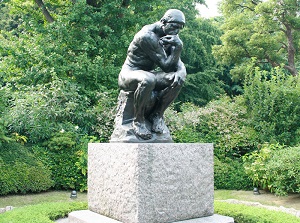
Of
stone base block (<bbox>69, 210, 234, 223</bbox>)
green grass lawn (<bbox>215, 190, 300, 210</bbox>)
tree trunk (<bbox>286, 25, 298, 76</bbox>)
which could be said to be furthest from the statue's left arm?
tree trunk (<bbox>286, 25, 298, 76</bbox>)

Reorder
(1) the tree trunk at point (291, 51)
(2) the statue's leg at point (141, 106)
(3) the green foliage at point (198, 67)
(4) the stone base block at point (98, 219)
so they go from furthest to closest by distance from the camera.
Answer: (3) the green foliage at point (198, 67), (1) the tree trunk at point (291, 51), (2) the statue's leg at point (141, 106), (4) the stone base block at point (98, 219)

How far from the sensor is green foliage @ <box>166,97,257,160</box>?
10195 mm

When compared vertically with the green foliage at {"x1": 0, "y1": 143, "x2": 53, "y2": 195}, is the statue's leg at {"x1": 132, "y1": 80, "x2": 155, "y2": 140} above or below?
above

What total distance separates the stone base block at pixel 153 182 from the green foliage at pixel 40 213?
910mm

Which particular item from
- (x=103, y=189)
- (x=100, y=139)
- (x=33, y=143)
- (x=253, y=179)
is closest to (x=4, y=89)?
(x=33, y=143)

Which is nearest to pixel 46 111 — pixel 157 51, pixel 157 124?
pixel 157 124

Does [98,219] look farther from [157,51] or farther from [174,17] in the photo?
[174,17]

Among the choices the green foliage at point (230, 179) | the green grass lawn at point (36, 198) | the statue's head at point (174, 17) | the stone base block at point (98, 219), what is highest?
the statue's head at point (174, 17)

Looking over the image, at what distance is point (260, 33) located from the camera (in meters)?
15.3

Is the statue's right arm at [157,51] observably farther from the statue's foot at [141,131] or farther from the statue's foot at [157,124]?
the statue's foot at [141,131]

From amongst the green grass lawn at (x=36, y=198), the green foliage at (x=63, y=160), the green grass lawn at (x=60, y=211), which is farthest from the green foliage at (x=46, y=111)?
the green grass lawn at (x=60, y=211)

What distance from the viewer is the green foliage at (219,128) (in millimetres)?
10195

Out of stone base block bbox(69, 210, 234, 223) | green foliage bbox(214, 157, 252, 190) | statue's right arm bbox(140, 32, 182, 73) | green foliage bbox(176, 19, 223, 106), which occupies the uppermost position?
green foliage bbox(176, 19, 223, 106)

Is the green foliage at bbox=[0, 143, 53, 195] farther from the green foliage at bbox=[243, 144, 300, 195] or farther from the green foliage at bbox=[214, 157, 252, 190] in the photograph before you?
the green foliage at bbox=[243, 144, 300, 195]
